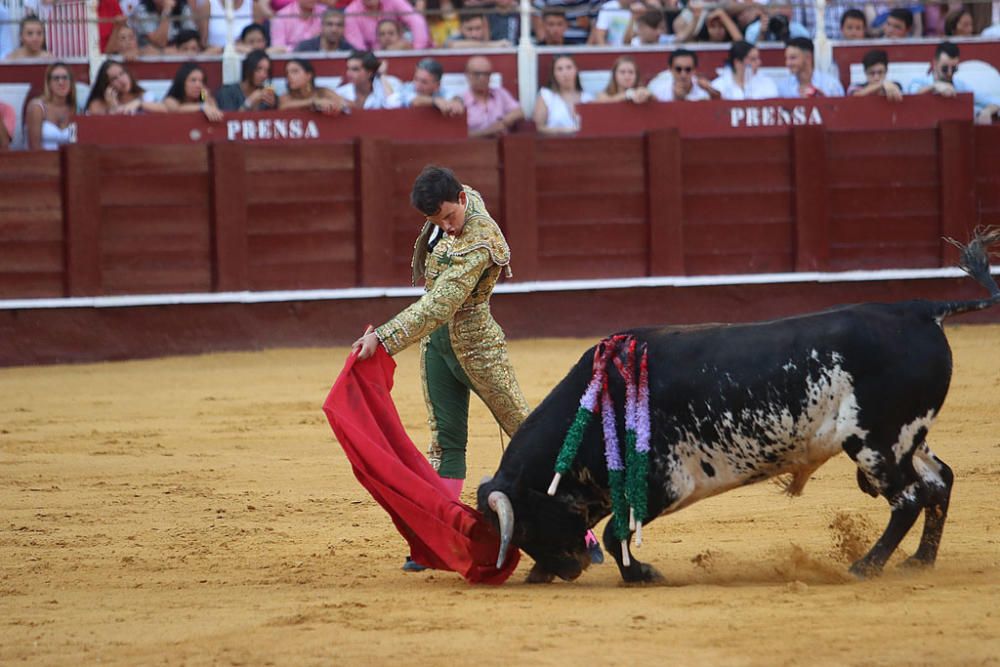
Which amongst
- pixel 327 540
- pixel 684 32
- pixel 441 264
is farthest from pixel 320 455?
pixel 684 32

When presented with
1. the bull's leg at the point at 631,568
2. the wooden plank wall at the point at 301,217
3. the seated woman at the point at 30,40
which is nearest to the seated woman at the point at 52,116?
the seated woman at the point at 30,40

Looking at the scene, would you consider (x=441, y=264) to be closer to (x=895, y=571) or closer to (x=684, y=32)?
(x=895, y=571)

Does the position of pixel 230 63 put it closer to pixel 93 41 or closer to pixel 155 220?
pixel 93 41

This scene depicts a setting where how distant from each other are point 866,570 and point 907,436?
0.36 meters

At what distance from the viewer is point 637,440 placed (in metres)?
3.89

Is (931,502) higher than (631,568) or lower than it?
higher

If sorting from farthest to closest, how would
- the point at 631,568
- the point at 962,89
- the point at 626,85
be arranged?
the point at 962,89, the point at 626,85, the point at 631,568

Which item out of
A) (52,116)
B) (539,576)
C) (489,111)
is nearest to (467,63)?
(489,111)

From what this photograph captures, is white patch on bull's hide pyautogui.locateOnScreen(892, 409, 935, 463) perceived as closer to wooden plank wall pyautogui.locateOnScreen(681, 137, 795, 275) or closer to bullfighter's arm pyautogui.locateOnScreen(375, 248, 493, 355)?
bullfighter's arm pyautogui.locateOnScreen(375, 248, 493, 355)

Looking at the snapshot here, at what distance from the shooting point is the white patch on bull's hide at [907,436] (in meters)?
A: 3.80

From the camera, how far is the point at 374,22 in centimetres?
951

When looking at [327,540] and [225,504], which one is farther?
[225,504]

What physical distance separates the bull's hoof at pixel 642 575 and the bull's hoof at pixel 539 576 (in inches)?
9.2

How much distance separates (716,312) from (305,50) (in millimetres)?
3039
